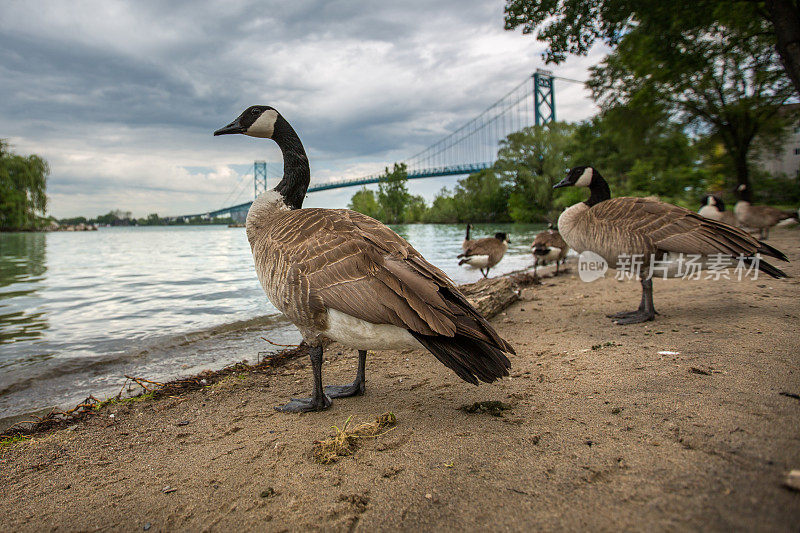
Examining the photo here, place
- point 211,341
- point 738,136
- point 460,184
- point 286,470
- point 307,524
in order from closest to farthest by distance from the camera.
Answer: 1. point 307,524
2. point 286,470
3. point 211,341
4. point 738,136
5. point 460,184

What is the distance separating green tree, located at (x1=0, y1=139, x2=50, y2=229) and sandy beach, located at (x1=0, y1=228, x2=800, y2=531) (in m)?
76.0

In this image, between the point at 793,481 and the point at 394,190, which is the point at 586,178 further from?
the point at 394,190

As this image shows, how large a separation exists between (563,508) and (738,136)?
30579 mm

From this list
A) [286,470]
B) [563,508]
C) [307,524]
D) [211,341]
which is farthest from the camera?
[211,341]

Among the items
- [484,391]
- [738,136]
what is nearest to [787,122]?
[738,136]

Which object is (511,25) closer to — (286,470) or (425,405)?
(425,405)

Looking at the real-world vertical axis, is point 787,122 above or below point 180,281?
above

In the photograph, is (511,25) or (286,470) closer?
(286,470)

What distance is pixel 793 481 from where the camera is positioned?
5.07ft

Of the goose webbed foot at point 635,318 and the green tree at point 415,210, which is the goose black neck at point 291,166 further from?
the green tree at point 415,210

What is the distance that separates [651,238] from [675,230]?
301 millimetres

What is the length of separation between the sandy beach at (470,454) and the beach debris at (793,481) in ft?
0.10

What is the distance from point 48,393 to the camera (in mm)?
4840

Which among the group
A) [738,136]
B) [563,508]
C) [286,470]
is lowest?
[286,470]
